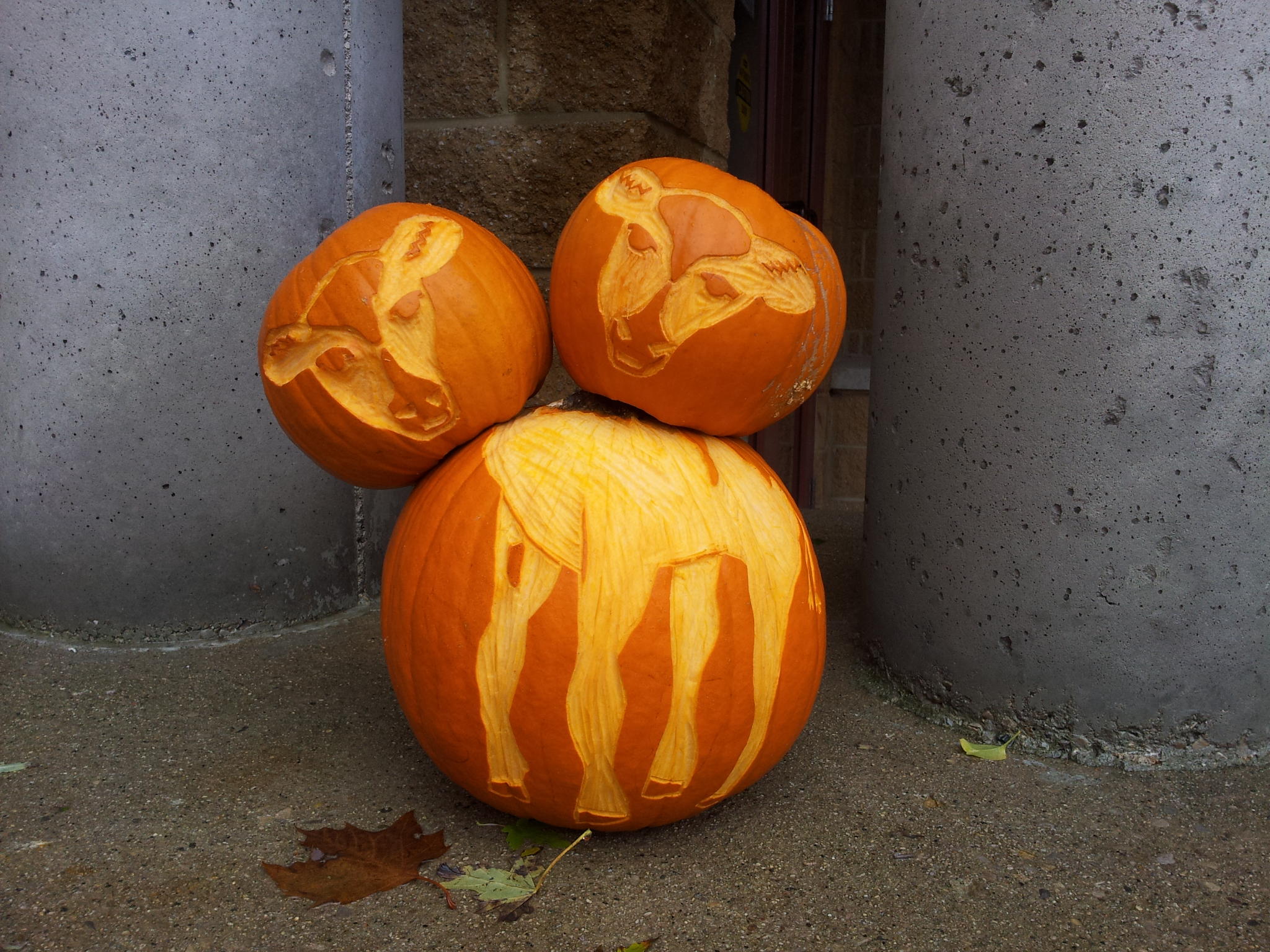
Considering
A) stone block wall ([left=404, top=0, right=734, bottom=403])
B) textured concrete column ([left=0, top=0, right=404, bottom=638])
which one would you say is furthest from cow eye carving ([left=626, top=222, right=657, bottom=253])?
stone block wall ([left=404, top=0, right=734, bottom=403])

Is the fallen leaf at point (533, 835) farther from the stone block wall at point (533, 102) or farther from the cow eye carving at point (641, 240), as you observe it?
the stone block wall at point (533, 102)

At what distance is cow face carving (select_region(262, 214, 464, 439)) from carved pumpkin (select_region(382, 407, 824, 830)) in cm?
14

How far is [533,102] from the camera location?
3.37 meters

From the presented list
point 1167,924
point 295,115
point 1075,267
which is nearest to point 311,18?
point 295,115

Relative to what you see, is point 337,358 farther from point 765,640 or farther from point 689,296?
point 765,640

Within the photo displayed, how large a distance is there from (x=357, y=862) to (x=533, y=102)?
2540 mm

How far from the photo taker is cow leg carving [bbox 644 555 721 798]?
1661mm

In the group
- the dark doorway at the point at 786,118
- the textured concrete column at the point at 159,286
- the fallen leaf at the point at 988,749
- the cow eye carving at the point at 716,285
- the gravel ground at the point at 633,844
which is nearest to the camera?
the gravel ground at the point at 633,844

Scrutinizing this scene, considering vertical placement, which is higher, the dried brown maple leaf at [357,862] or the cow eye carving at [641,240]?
the cow eye carving at [641,240]

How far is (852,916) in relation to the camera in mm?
1612

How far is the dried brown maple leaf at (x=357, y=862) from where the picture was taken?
165 cm

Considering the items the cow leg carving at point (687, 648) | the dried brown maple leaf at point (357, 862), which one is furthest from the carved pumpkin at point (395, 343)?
the dried brown maple leaf at point (357, 862)

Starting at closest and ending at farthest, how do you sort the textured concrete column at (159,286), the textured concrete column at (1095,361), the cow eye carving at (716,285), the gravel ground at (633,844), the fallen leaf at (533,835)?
1. the gravel ground at (633,844)
2. the cow eye carving at (716,285)
3. the fallen leaf at (533,835)
4. the textured concrete column at (1095,361)
5. the textured concrete column at (159,286)

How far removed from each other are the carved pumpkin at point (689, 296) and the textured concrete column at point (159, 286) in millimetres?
1302
